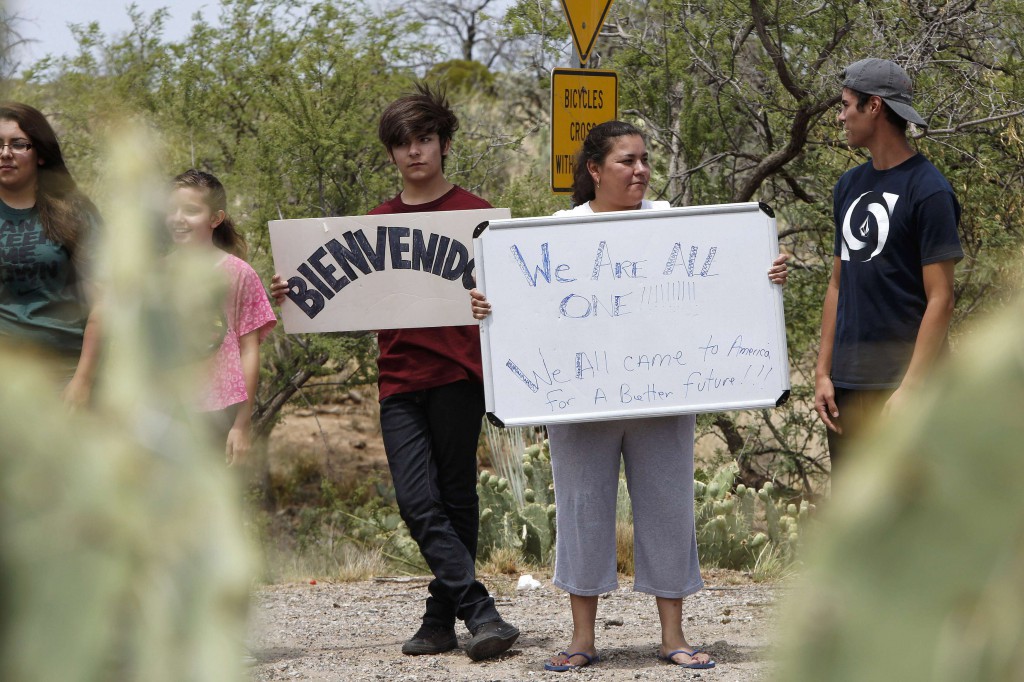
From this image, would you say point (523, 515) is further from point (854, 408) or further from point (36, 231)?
point (36, 231)

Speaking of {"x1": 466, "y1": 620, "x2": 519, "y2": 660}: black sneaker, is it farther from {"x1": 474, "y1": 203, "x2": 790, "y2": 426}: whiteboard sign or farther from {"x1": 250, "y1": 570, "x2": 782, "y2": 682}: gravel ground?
{"x1": 474, "y1": 203, "x2": 790, "y2": 426}: whiteboard sign

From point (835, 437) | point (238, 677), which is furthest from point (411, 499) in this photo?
point (238, 677)

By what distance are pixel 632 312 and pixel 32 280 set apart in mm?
1953

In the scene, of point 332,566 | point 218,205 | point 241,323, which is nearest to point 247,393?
point 241,323

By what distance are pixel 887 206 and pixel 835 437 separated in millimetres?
813

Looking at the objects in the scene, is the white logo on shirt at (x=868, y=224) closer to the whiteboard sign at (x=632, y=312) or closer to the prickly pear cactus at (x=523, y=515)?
the whiteboard sign at (x=632, y=312)

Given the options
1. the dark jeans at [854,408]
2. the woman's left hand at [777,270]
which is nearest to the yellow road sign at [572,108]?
the woman's left hand at [777,270]

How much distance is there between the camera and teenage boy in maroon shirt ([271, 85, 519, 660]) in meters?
4.73

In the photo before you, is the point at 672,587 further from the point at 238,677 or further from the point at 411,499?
the point at 238,677

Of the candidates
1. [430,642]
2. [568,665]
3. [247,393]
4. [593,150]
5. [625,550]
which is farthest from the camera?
[625,550]

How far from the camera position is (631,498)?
14.6ft

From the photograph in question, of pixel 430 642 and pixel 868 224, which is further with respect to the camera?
pixel 430 642

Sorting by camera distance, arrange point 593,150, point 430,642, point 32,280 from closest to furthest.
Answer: point 32,280 < point 593,150 < point 430,642

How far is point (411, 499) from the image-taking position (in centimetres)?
476
